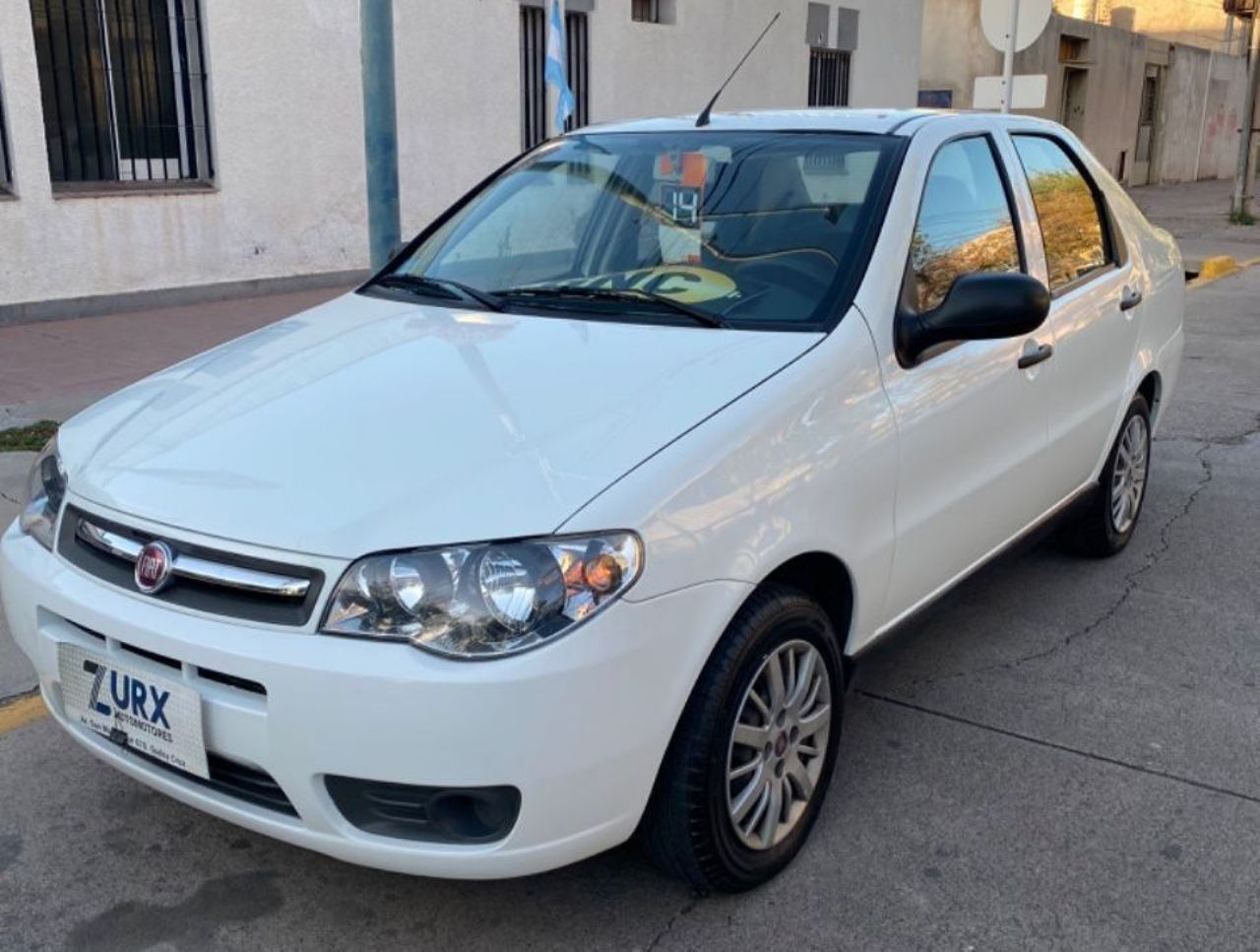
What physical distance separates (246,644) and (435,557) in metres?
0.39

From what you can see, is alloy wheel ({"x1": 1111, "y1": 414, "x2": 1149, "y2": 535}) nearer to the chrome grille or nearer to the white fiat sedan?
the white fiat sedan

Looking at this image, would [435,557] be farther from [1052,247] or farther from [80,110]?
[80,110]

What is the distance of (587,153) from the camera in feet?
13.2

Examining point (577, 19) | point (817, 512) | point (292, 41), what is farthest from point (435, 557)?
point (577, 19)

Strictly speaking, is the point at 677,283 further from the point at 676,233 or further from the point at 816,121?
the point at 816,121

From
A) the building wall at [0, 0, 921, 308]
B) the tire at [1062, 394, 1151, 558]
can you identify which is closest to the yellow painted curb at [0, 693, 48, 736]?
the tire at [1062, 394, 1151, 558]

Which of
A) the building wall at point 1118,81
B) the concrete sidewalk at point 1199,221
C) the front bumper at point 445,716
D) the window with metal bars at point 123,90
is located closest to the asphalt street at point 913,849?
the front bumper at point 445,716

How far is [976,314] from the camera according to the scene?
3.11 metres

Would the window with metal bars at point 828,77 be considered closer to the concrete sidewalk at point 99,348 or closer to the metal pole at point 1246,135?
the metal pole at point 1246,135

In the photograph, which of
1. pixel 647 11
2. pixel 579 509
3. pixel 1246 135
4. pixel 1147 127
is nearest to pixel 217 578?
pixel 579 509

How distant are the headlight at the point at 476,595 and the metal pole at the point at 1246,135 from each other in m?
19.6

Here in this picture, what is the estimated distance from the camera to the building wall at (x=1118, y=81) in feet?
76.2

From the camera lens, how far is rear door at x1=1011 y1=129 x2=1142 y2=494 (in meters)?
4.02

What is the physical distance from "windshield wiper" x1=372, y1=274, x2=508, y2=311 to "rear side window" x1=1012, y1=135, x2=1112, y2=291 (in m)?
1.85
